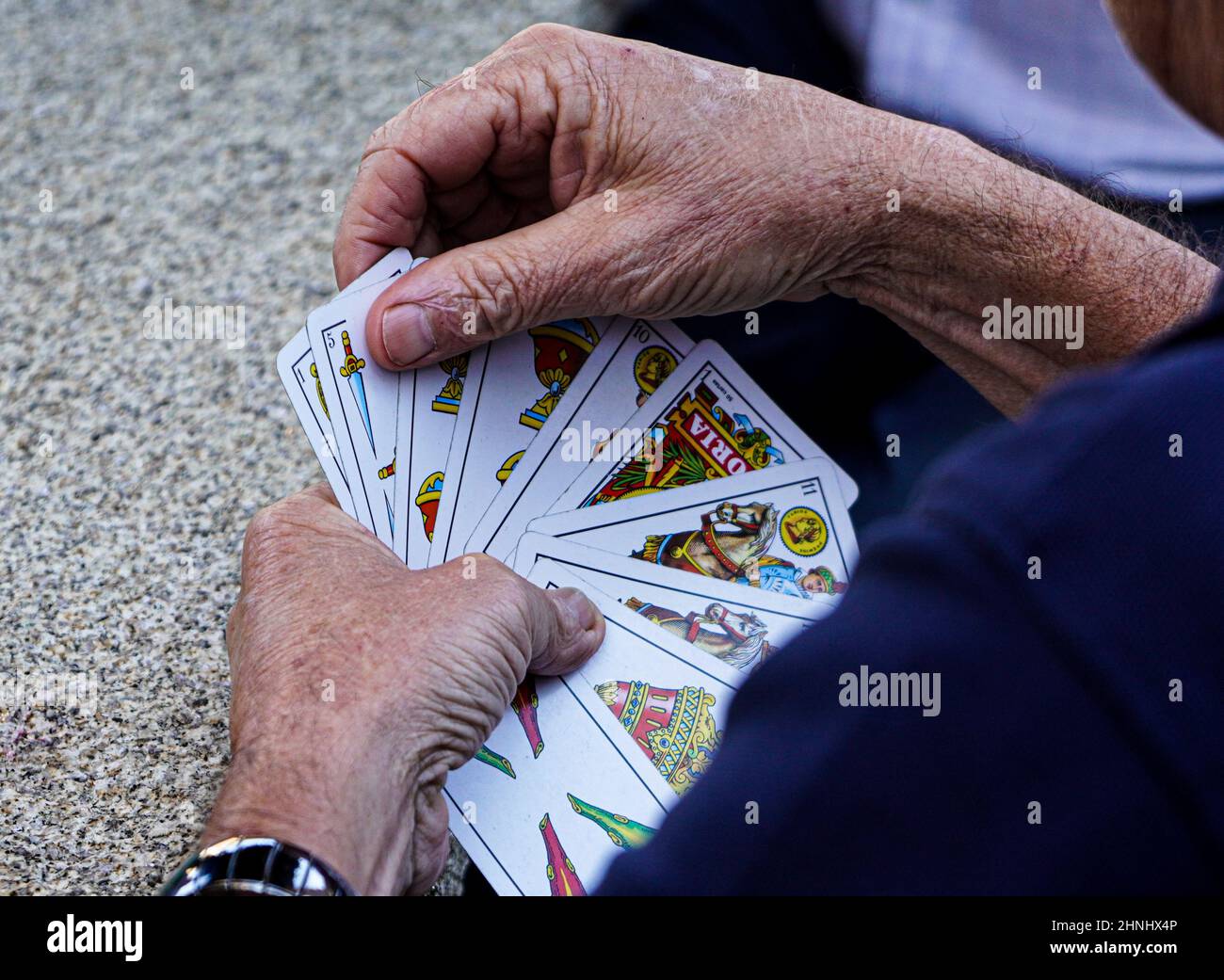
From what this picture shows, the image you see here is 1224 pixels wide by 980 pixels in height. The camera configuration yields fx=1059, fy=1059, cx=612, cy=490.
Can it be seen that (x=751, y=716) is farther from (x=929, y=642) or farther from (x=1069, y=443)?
(x=1069, y=443)

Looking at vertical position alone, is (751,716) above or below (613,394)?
below

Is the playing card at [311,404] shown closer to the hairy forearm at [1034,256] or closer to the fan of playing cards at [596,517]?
the fan of playing cards at [596,517]

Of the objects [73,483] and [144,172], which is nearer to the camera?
[73,483]

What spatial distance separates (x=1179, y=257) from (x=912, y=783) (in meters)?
0.80

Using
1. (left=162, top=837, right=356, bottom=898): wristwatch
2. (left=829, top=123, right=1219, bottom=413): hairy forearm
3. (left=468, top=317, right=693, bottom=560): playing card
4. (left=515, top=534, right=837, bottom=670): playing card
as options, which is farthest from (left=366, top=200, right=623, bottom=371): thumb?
(left=162, top=837, right=356, bottom=898): wristwatch

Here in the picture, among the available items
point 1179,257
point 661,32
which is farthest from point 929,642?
point 661,32

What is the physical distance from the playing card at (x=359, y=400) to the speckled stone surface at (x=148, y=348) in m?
0.25

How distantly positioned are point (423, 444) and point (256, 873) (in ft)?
1.46

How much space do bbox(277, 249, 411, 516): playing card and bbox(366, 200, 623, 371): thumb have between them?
7 centimetres

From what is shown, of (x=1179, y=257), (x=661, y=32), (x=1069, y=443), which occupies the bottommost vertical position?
(x=1069, y=443)

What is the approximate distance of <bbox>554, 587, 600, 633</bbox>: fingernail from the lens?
0.99 m

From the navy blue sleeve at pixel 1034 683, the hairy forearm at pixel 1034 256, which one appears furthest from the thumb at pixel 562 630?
the hairy forearm at pixel 1034 256

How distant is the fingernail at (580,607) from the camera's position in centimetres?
99

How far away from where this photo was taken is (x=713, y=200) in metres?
1.03
